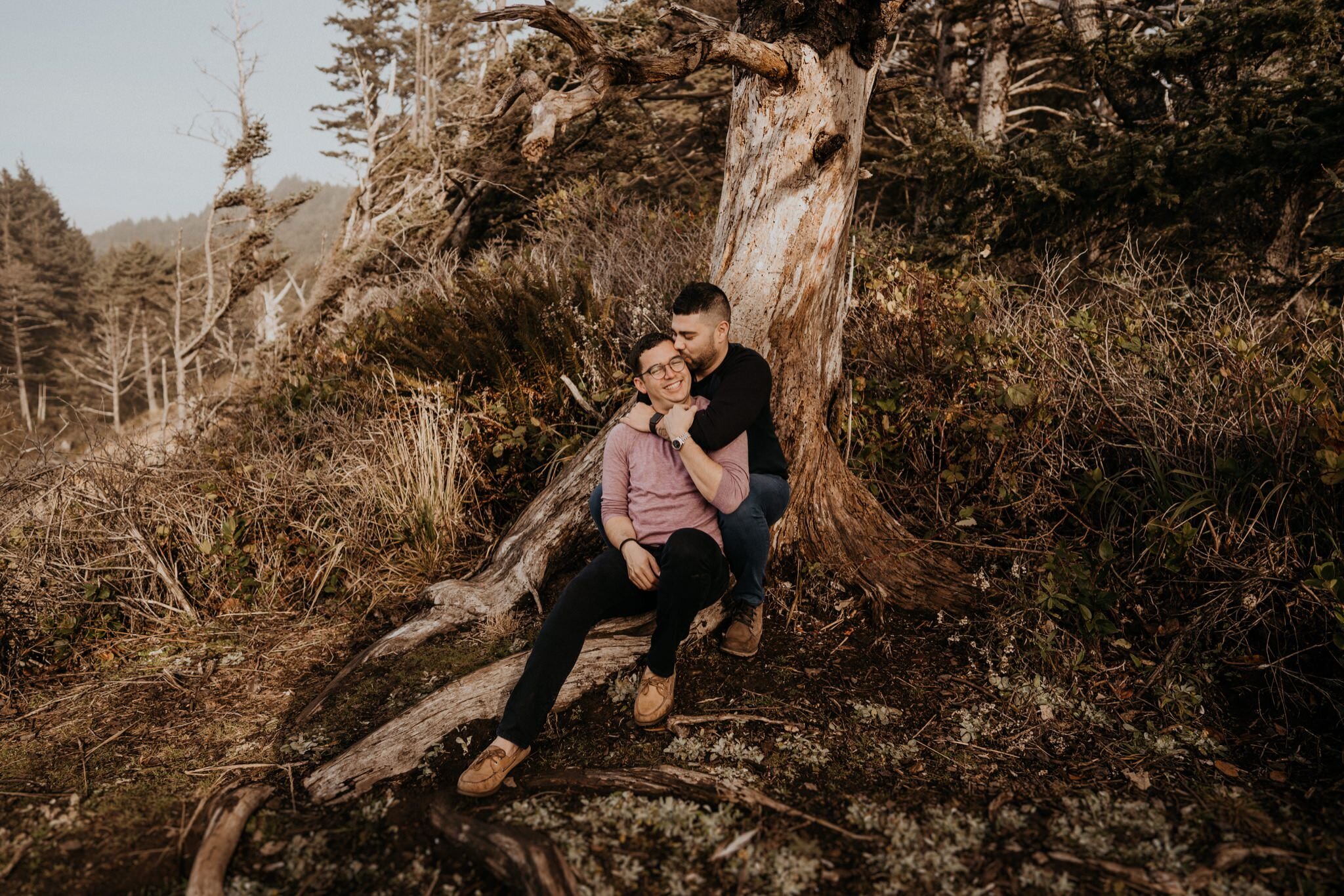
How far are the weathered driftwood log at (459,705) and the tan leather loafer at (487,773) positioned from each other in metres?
0.28

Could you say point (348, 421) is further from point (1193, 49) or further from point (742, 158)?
Answer: point (1193, 49)

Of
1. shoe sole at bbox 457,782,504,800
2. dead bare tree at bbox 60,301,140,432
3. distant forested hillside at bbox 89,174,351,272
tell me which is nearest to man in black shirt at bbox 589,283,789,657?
shoe sole at bbox 457,782,504,800

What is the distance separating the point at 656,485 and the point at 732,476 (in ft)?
0.97

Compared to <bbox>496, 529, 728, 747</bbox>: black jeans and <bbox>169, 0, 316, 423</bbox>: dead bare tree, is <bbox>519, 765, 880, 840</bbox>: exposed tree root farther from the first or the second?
<bbox>169, 0, 316, 423</bbox>: dead bare tree

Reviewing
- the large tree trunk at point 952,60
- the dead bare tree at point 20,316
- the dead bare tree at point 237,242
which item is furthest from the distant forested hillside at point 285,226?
the large tree trunk at point 952,60

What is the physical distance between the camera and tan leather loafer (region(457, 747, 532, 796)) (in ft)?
7.42

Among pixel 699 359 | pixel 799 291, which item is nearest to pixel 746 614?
pixel 699 359

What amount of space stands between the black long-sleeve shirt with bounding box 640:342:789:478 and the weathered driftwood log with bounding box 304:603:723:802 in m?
0.73

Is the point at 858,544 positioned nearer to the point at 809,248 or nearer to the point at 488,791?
the point at 809,248

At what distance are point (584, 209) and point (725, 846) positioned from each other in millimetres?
7433

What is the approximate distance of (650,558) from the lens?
2.53m

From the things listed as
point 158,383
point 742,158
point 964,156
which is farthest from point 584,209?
point 158,383

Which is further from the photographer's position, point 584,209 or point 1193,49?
point 584,209

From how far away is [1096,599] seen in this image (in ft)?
9.31
